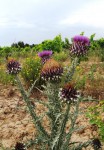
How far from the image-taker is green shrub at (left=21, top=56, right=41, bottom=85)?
849 cm

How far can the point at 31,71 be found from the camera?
28.2ft

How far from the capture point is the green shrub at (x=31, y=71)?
849 cm

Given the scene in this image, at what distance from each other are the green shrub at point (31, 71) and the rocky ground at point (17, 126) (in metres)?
1.11

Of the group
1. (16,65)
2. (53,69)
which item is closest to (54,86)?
(53,69)

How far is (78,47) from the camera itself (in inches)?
166

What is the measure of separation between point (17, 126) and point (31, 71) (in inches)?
105

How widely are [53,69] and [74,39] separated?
0.77 meters

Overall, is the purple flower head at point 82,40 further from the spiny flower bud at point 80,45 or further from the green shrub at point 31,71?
the green shrub at point 31,71

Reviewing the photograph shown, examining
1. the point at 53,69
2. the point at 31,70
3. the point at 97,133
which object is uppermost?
the point at 53,69

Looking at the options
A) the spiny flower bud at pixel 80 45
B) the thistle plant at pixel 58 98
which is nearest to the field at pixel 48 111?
the thistle plant at pixel 58 98

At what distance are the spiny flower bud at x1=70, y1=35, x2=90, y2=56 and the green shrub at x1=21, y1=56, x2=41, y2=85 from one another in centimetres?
426

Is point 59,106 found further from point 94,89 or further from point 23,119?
point 94,89

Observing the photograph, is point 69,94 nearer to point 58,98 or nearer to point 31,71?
point 58,98

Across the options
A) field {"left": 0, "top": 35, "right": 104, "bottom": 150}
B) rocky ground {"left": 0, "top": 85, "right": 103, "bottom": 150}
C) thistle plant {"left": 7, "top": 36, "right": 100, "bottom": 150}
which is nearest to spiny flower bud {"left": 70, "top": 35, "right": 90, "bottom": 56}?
thistle plant {"left": 7, "top": 36, "right": 100, "bottom": 150}
